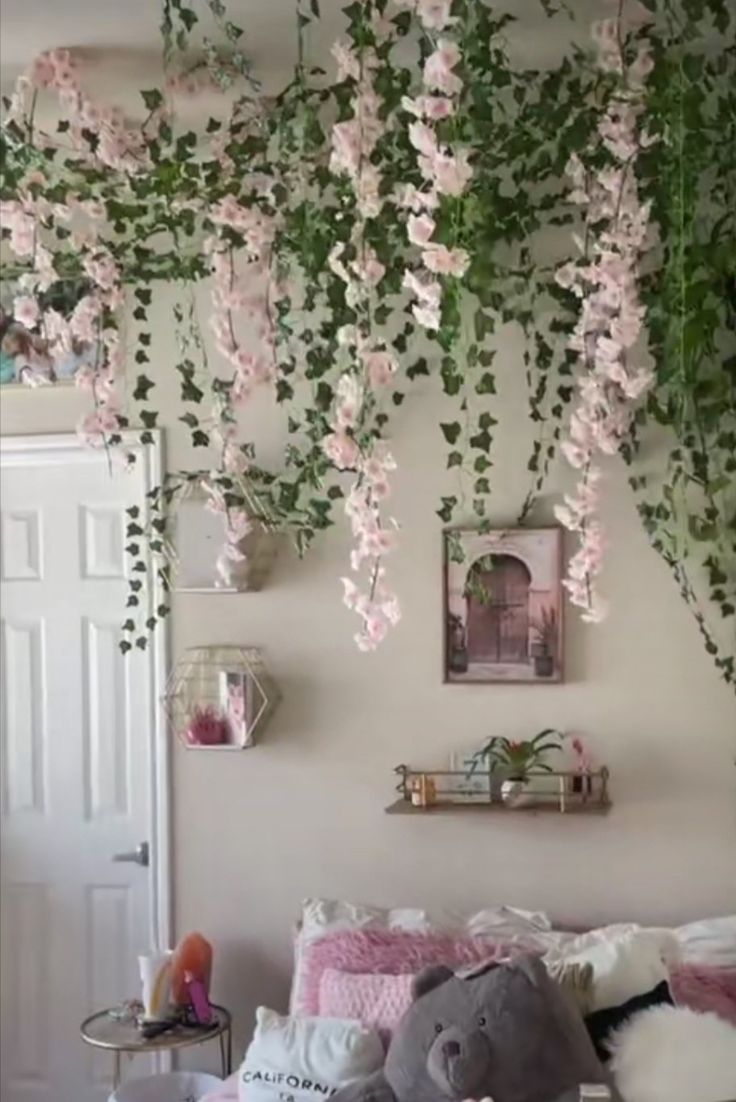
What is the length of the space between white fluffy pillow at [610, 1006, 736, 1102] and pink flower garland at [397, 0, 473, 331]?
1.54m

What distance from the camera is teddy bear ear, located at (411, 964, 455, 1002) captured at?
266cm

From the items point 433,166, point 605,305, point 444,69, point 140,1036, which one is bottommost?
point 140,1036

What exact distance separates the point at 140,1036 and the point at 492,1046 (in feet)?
3.58

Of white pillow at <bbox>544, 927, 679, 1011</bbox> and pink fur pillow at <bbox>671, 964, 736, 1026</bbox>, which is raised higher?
white pillow at <bbox>544, 927, 679, 1011</bbox>

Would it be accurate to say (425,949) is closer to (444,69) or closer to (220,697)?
(220,697)

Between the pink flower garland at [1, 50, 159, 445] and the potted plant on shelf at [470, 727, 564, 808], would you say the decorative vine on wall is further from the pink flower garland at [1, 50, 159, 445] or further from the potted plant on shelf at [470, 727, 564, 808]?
the potted plant on shelf at [470, 727, 564, 808]

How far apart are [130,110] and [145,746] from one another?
171cm

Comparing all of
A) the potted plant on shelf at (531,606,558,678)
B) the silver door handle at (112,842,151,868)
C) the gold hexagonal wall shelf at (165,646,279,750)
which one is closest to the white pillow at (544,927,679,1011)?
the potted plant on shelf at (531,606,558,678)

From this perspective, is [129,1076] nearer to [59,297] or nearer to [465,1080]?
[465,1080]

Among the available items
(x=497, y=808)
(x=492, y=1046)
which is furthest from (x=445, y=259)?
(x=492, y=1046)

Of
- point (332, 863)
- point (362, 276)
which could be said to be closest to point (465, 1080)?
point (332, 863)

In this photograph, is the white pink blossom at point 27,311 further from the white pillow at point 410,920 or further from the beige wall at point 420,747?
the white pillow at point 410,920

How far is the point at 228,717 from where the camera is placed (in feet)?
11.3

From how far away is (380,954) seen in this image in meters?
3.01
